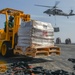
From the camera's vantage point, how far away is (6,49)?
15.1 metres

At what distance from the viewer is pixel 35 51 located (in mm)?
12859

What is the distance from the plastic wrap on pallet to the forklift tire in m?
1.21

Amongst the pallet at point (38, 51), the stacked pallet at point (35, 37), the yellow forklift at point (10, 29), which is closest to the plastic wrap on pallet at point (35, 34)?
the stacked pallet at point (35, 37)

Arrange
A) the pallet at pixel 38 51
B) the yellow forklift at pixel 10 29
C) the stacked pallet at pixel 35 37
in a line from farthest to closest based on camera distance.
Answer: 1. the yellow forklift at pixel 10 29
2. the stacked pallet at pixel 35 37
3. the pallet at pixel 38 51

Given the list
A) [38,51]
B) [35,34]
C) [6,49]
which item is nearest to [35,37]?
[35,34]

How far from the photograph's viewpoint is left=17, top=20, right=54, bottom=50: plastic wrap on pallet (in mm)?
13195

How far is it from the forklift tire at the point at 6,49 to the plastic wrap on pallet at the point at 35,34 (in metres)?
1.21

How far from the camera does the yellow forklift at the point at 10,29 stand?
48.5 ft

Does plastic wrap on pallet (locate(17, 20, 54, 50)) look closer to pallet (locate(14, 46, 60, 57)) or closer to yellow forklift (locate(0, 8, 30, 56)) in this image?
pallet (locate(14, 46, 60, 57))

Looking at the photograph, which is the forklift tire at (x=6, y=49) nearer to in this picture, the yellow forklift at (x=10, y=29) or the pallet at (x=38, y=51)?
the yellow forklift at (x=10, y=29)

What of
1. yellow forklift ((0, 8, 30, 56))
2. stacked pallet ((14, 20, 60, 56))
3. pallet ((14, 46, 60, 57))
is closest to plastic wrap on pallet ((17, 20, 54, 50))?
stacked pallet ((14, 20, 60, 56))

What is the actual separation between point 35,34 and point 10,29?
269 cm

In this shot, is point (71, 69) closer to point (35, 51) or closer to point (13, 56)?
point (35, 51)

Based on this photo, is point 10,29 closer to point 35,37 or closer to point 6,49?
point 6,49
